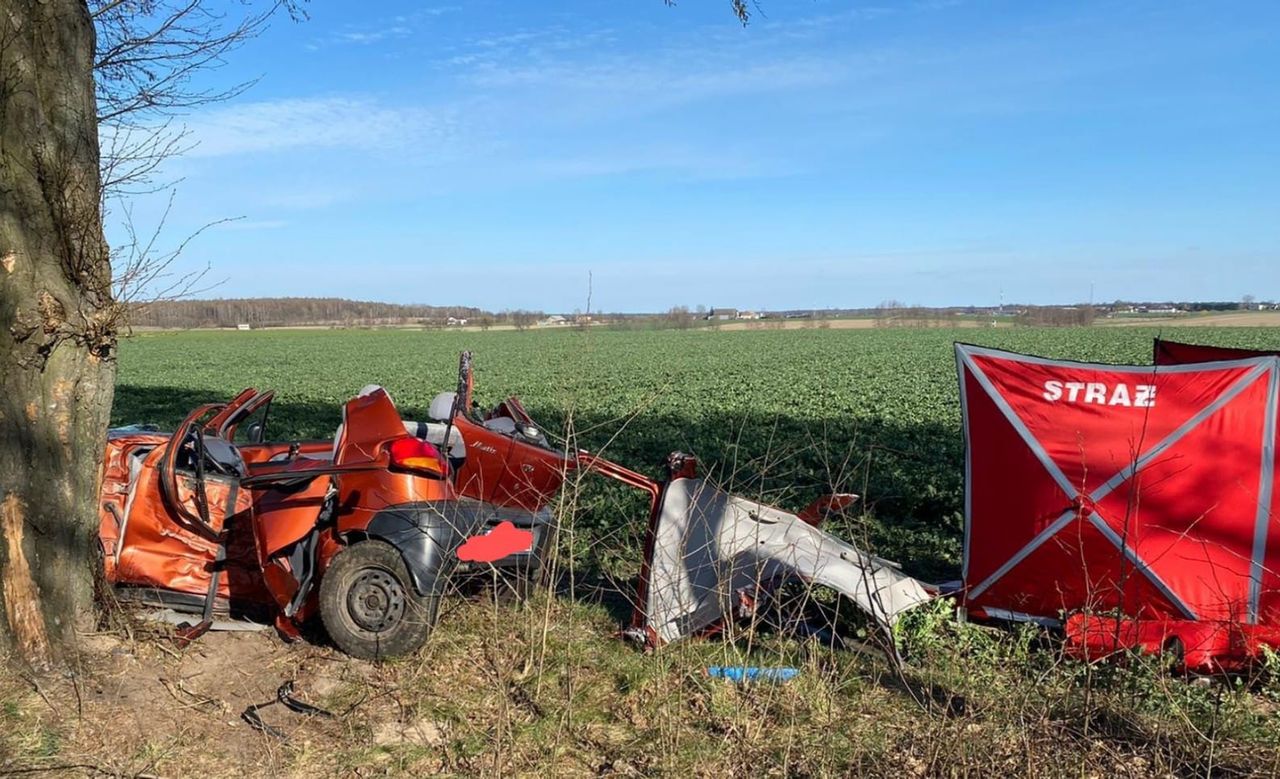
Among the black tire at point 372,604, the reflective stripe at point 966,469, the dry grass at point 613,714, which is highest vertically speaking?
the reflective stripe at point 966,469

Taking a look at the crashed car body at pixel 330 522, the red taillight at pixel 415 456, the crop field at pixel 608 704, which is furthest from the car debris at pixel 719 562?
the red taillight at pixel 415 456

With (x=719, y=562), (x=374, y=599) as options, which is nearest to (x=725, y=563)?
(x=719, y=562)

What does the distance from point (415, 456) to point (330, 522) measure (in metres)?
0.62

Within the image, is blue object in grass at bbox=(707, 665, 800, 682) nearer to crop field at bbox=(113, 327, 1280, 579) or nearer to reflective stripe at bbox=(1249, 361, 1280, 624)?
crop field at bbox=(113, 327, 1280, 579)

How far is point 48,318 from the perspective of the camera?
4.37 metres

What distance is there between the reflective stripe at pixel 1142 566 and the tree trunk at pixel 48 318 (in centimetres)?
539

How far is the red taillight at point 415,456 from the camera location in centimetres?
512

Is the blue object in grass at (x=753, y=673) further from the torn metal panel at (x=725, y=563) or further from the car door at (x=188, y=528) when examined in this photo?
the car door at (x=188, y=528)

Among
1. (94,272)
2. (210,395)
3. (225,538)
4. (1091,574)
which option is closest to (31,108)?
(94,272)

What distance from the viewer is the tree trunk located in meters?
4.29

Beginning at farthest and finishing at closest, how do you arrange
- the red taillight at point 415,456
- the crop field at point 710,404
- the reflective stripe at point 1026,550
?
1. the crop field at point 710,404
2. the reflective stripe at point 1026,550
3. the red taillight at point 415,456

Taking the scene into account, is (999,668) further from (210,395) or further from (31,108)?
(210,395)

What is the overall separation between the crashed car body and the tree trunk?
52 centimetres

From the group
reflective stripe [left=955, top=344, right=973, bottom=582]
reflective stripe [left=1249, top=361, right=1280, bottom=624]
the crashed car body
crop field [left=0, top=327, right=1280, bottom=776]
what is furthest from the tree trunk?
reflective stripe [left=1249, top=361, right=1280, bottom=624]
